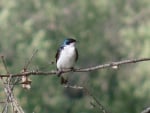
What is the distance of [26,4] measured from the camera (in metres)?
31.9

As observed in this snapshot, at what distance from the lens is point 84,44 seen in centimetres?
3198

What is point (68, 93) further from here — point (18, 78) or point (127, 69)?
point (18, 78)

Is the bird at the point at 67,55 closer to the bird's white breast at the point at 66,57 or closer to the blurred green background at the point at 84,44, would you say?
the bird's white breast at the point at 66,57

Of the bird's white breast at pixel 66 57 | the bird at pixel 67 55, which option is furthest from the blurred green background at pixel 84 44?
the bird's white breast at pixel 66 57

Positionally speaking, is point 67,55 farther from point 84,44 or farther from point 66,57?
point 84,44

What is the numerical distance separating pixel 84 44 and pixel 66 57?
2462 centimetres

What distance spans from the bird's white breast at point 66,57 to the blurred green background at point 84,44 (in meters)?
14.6

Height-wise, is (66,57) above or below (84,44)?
above

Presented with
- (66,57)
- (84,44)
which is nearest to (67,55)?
(66,57)

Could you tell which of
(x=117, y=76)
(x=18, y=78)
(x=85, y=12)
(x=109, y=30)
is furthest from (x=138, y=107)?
(x=18, y=78)

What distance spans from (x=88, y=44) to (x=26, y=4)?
9.92ft

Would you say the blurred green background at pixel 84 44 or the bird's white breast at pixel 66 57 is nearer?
the bird's white breast at pixel 66 57

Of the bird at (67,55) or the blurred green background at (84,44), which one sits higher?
the bird at (67,55)

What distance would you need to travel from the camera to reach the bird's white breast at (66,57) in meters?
7.13
